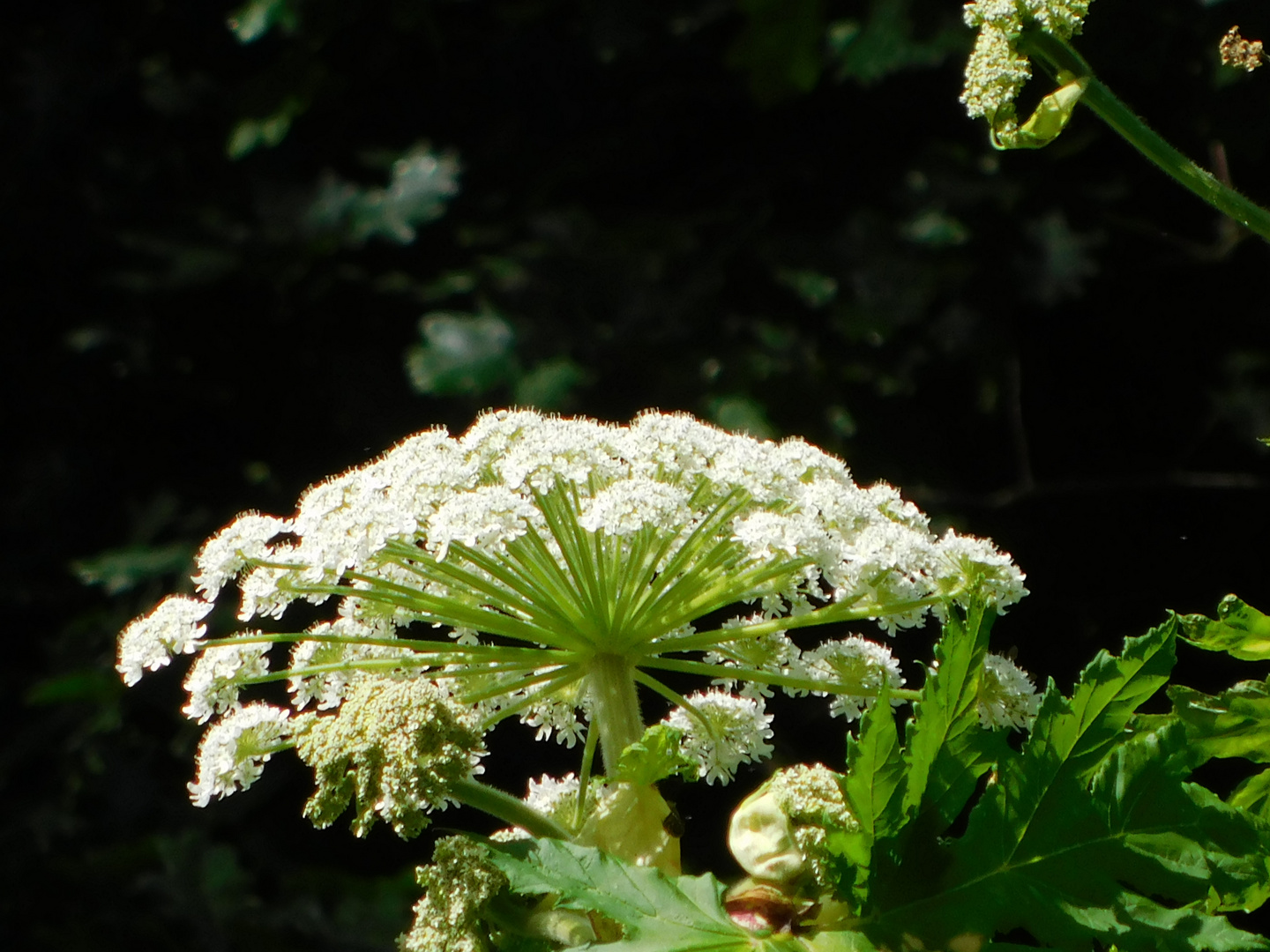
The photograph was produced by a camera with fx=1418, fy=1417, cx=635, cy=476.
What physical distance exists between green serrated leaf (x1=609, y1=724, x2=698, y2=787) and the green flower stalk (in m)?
0.03

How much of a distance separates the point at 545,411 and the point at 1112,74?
0.90 m

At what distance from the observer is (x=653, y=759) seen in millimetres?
564

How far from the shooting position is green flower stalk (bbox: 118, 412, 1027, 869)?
66 cm

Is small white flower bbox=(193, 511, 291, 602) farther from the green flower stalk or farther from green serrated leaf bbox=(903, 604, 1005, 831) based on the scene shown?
green serrated leaf bbox=(903, 604, 1005, 831)

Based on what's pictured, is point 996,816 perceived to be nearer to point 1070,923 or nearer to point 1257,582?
point 1070,923

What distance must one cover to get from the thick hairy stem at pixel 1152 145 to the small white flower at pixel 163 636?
481mm

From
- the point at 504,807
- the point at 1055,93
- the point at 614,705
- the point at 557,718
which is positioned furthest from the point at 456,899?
the point at 1055,93

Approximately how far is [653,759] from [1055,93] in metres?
0.35

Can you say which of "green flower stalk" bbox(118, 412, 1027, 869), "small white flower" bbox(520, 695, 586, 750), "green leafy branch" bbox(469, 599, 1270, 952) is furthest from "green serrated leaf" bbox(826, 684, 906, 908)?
"small white flower" bbox(520, 695, 586, 750)

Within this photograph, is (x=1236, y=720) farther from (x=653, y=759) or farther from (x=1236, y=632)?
(x=653, y=759)

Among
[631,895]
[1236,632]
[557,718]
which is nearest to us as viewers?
[631,895]

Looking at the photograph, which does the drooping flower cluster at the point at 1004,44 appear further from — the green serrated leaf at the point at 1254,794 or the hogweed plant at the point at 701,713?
the green serrated leaf at the point at 1254,794

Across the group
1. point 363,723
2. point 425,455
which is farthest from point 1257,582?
point 363,723

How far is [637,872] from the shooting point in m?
0.52
